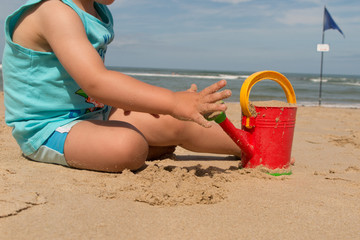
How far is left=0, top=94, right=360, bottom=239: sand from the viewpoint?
3.34 feet

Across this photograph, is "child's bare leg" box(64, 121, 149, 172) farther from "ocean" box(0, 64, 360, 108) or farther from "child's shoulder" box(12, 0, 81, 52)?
"ocean" box(0, 64, 360, 108)

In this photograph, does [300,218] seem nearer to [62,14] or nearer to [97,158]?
[97,158]

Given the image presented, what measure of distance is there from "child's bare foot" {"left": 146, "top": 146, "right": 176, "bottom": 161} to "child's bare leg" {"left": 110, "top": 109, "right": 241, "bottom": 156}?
0.08 metres

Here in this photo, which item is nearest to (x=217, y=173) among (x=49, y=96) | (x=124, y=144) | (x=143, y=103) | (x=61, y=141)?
(x=124, y=144)

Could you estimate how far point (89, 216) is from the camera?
3.55 feet

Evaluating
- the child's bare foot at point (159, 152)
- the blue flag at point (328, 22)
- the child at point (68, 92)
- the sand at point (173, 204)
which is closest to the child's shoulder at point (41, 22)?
the child at point (68, 92)

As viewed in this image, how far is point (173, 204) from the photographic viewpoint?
1224 millimetres

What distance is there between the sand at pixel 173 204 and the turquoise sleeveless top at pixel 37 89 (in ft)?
0.56

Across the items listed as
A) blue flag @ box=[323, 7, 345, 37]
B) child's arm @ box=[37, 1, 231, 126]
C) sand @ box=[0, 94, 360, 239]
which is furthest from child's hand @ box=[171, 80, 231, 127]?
blue flag @ box=[323, 7, 345, 37]

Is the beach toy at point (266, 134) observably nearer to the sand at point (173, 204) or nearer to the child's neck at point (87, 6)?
the sand at point (173, 204)

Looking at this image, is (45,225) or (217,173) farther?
(217,173)

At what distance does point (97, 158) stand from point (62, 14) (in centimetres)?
60

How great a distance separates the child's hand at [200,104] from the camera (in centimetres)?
126

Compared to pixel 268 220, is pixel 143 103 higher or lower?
higher
